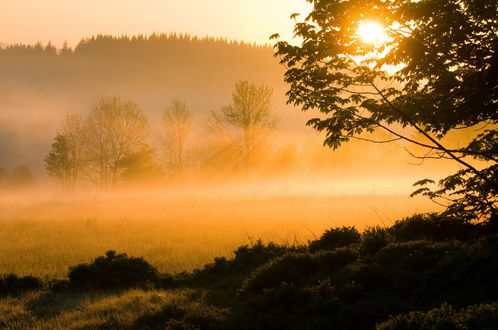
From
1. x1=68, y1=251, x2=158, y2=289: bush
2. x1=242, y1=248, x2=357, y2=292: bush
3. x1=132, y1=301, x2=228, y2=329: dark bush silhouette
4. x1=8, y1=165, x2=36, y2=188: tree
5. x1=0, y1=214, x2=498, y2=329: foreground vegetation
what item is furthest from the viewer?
x1=8, y1=165, x2=36, y2=188: tree

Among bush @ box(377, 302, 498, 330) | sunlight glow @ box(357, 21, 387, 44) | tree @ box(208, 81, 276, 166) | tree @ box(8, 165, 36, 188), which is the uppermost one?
tree @ box(208, 81, 276, 166)

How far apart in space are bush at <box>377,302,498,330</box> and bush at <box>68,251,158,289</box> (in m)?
6.48

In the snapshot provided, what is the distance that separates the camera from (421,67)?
28.0 feet

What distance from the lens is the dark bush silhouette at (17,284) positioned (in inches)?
365

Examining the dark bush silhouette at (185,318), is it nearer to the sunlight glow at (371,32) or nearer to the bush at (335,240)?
the bush at (335,240)

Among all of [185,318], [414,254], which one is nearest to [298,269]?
[414,254]

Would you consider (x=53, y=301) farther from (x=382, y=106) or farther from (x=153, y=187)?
(x=153, y=187)

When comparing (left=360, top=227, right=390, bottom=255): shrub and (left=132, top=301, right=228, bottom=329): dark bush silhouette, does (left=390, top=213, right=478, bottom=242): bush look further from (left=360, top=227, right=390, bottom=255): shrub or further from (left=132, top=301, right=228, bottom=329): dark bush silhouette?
(left=132, top=301, right=228, bottom=329): dark bush silhouette

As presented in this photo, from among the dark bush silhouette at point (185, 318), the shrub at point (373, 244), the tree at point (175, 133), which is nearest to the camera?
the dark bush silhouette at point (185, 318)

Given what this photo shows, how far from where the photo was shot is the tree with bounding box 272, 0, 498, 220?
26.6 ft

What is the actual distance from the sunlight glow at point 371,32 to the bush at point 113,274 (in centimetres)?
735

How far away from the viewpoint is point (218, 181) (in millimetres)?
39000

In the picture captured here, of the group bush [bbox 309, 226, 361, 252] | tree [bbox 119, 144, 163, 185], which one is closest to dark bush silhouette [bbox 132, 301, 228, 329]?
bush [bbox 309, 226, 361, 252]

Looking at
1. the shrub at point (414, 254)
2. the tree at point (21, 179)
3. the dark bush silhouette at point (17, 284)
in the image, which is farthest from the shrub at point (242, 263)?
the tree at point (21, 179)
